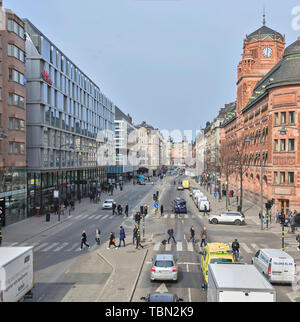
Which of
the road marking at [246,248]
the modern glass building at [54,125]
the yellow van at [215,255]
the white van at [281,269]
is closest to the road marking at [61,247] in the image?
the yellow van at [215,255]

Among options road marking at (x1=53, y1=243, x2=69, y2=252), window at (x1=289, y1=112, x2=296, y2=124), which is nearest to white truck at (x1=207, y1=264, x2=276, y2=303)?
road marking at (x1=53, y1=243, x2=69, y2=252)

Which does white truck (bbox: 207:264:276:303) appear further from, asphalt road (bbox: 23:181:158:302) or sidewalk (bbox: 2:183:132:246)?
sidewalk (bbox: 2:183:132:246)

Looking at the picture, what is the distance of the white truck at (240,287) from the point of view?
10.8m

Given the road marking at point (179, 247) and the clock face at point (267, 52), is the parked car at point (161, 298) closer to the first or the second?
the road marking at point (179, 247)

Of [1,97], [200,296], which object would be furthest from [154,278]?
[1,97]

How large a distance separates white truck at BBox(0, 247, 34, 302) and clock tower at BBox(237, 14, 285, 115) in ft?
206

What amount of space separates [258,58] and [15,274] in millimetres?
69292

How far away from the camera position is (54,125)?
49.8m

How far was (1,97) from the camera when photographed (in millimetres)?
36250

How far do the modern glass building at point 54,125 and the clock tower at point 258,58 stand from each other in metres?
32.6

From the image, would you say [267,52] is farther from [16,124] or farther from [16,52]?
[16,124]

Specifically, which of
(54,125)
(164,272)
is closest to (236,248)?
(164,272)

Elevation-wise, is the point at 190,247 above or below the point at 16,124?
below
